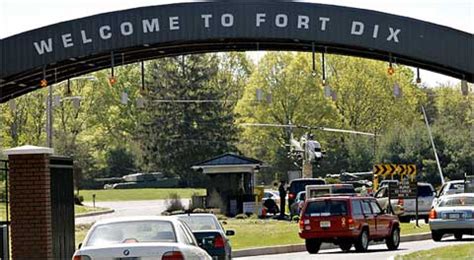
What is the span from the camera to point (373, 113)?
295ft

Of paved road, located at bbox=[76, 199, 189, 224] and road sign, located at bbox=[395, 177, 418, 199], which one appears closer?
road sign, located at bbox=[395, 177, 418, 199]

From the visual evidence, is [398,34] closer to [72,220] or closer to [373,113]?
[72,220]

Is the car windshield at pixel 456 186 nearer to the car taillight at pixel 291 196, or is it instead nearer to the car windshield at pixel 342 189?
the car windshield at pixel 342 189

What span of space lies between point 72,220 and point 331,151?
67.3m

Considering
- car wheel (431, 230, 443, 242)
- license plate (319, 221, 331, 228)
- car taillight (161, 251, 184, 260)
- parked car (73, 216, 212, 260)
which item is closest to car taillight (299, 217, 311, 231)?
license plate (319, 221, 331, 228)

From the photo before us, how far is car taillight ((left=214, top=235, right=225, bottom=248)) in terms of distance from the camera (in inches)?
931

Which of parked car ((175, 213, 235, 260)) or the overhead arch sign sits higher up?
the overhead arch sign

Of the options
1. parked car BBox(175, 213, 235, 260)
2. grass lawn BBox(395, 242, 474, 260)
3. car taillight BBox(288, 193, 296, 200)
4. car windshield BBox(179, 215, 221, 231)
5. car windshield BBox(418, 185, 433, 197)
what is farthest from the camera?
car taillight BBox(288, 193, 296, 200)

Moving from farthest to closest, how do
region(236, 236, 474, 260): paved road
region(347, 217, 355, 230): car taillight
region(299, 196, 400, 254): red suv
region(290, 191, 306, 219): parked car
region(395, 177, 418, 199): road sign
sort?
1. region(290, 191, 306, 219): parked car
2. region(395, 177, 418, 199): road sign
3. region(299, 196, 400, 254): red suv
4. region(347, 217, 355, 230): car taillight
5. region(236, 236, 474, 260): paved road

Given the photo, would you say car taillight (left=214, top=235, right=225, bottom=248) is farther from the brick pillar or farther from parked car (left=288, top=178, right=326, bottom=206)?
parked car (left=288, top=178, right=326, bottom=206)

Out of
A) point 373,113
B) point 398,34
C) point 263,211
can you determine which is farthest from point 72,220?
point 373,113

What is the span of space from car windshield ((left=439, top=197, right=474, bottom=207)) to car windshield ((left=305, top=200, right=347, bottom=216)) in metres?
4.87

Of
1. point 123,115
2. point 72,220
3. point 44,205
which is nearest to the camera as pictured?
point 44,205

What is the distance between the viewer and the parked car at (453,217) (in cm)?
3503
